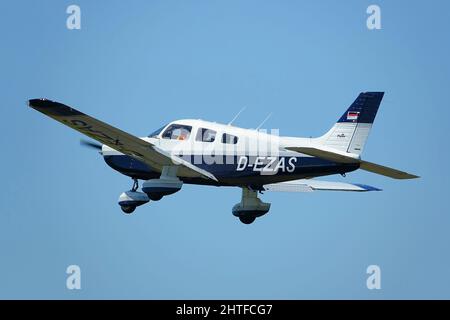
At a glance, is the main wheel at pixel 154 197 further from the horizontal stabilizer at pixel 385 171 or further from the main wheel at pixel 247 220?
the horizontal stabilizer at pixel 385 171

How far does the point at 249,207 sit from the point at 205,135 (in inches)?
101

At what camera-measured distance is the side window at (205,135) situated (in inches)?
1353

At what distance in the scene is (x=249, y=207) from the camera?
3591 centimetres

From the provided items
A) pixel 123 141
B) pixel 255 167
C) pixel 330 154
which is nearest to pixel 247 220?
pixel 255 167

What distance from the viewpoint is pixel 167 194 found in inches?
1344

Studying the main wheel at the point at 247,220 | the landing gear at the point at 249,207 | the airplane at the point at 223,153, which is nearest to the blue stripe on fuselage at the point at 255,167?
the airplane at the point at 223,153

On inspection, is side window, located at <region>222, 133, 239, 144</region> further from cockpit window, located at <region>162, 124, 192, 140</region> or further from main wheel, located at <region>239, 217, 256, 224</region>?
main wheel, located at <region>239, 217, 256, 224</region>

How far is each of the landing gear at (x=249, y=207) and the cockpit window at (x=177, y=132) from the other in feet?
7.65

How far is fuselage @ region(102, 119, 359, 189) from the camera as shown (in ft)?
111

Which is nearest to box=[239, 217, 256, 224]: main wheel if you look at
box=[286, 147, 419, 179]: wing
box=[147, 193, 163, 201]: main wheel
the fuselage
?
the fuselage

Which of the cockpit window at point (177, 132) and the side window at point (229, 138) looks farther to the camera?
the cockpit window at point (177, 132)

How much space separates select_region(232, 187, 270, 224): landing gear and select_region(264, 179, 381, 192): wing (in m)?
0.65

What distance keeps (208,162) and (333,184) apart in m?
4.05

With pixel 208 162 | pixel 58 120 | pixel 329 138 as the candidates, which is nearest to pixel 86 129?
pixel 58 120
